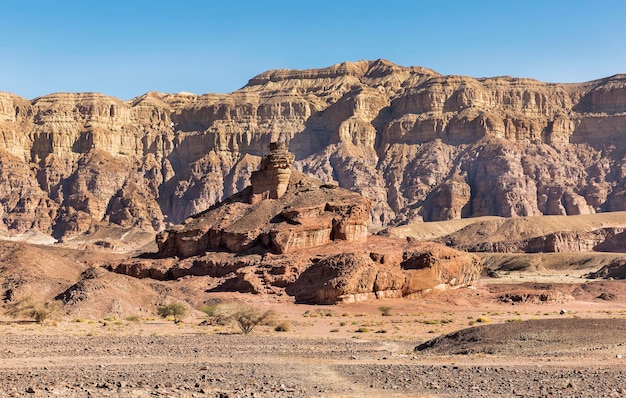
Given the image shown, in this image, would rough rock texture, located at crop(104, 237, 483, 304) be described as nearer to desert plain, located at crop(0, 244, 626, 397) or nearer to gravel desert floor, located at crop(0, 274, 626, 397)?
desert plain, located at crop(0, 244, 626, 397)

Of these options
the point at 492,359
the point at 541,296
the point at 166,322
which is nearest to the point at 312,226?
the point at 541,296

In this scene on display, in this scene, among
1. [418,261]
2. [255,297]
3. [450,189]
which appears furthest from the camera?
[450,189]

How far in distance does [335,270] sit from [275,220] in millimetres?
12631

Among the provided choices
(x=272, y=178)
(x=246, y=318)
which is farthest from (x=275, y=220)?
(x=246, y=318)

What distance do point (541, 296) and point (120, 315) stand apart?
118 ft

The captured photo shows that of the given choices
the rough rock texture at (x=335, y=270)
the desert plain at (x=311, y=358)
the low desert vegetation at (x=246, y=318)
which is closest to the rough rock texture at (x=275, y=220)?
the rough rock texture at (x=335, y=270)

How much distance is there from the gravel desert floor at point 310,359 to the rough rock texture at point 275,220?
25275mm

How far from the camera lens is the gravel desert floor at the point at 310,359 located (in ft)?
78.7

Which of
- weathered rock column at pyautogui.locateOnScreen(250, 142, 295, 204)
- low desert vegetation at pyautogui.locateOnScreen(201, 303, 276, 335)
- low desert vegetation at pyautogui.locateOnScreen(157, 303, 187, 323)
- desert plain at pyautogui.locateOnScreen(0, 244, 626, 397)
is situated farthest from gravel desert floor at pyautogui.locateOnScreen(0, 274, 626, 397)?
weathered rock column at pyautogui.locateOnScreen(250, 142, 295, 204)

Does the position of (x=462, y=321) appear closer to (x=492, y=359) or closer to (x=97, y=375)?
(x=492, y=359)

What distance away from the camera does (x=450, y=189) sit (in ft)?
616

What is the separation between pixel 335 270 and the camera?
68750mm

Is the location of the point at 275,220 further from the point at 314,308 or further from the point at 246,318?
the point at 246,318

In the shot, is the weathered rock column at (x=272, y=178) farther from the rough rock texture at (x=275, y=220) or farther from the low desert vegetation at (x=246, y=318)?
the low desert vegetation at (x=246, y=318)
